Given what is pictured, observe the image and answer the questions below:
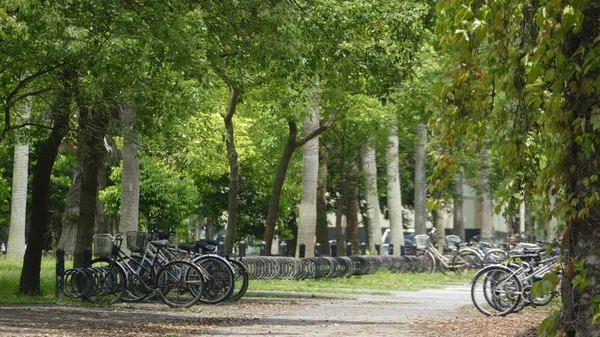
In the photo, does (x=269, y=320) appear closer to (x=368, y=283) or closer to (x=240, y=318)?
(x=240, y=318)

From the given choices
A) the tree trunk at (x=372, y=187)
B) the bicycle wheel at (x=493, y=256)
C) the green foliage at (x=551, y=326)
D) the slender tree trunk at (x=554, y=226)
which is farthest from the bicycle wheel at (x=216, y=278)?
the tree trunk at (x=372, y=187)

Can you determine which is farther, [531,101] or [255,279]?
[255,279]

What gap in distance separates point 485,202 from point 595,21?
42.1 metres

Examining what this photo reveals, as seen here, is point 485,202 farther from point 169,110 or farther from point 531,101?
point 531,101

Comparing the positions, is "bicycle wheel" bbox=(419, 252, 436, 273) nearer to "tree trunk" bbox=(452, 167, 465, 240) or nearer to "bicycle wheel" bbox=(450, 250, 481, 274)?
"bicycle wheel" bbox=(450, 250, 481, 274)

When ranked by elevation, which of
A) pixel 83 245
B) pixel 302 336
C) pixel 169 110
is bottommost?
pixel 302 336

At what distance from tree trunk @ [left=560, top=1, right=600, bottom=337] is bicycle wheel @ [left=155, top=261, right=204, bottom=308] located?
417 inches

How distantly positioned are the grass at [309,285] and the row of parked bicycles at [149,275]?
515 millimetres

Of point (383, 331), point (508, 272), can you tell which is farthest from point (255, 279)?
point (383, 331)

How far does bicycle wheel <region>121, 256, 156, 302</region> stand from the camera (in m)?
→ 18.0

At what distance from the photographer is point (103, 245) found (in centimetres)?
1836

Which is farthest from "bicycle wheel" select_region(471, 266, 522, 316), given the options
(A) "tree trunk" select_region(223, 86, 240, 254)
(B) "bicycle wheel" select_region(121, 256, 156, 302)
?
(A) "tree trunk" select_region(223, 86, 240, 254)

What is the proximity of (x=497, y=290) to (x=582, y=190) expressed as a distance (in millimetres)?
9397

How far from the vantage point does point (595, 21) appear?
7.42 metres
